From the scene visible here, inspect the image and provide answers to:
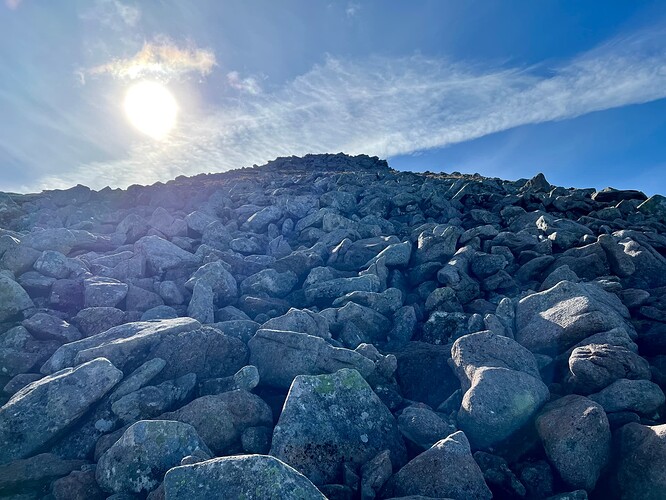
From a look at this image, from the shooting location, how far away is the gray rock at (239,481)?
17.4 feet

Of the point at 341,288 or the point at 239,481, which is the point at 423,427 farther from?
the point at 341,288

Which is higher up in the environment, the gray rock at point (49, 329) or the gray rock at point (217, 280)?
the gray rock at point (217, 280)

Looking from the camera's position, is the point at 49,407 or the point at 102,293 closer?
the point at 49,407

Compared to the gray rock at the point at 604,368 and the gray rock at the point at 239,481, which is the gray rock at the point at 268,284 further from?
the gray rock at the point at 239,481

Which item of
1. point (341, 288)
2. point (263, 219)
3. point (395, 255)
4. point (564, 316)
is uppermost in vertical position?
point (263, 219)

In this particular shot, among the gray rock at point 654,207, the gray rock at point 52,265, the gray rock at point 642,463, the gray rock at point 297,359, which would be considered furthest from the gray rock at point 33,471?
the gray rock at point 654,207

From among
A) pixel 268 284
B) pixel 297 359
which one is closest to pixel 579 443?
pixel 297 359

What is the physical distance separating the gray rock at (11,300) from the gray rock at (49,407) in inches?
189

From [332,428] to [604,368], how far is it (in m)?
5.58

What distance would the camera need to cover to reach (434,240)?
18.1m

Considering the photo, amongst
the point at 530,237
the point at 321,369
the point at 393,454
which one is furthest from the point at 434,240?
the point at 393,454

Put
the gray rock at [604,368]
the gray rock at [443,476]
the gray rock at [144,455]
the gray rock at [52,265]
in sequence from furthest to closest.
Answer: the gray rock at [52,265]
the gray rock at [604,368]
the gray rock at [144,455]
the gray rock at [443,476]

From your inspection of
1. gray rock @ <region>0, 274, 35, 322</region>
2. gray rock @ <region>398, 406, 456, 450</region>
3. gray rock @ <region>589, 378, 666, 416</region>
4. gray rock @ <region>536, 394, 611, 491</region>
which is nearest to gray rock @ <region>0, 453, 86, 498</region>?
gray rock @ <region>398, 406, 456, 450</region>

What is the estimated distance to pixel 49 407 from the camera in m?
8.19
